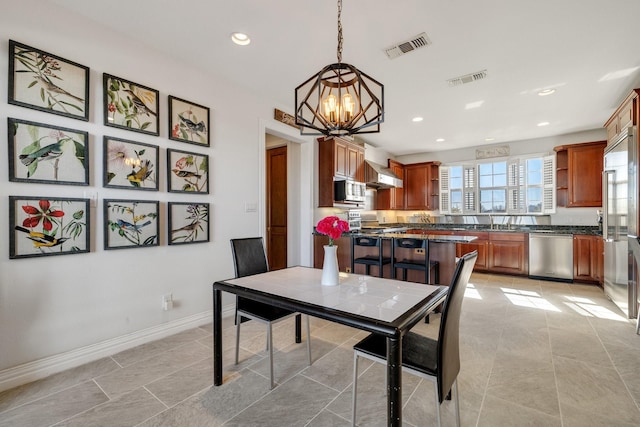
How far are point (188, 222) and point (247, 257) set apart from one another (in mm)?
857

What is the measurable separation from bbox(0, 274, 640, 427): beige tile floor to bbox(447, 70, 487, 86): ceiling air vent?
2678 mm

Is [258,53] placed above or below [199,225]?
above

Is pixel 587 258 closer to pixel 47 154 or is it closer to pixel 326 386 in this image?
pixel 326 386

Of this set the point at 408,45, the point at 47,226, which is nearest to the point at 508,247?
the point at 408,45

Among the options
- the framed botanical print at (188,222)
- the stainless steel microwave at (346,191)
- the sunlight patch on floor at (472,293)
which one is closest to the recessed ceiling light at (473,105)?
the stainless steel microwave at (346,191)

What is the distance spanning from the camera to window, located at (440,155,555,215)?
219 inches

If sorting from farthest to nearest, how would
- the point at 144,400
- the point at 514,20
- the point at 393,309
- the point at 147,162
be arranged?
1. the point at 147,162
2. the point at 514,20
3. the point at 144,400
4. the point at 393,309

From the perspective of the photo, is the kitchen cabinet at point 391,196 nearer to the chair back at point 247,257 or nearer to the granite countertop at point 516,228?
the granite countertop at point 516,228

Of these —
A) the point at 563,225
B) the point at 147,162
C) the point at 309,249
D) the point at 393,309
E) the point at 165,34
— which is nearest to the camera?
the point at 393,309

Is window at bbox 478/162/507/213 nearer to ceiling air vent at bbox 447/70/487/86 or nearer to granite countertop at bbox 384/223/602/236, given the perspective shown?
granite countertop at bbox 384/223/602/236

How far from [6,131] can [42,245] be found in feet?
2.60

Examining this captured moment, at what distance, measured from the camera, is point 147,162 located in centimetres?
259

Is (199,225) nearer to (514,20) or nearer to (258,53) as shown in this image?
(258,53)

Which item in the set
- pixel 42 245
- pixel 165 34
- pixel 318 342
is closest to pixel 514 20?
pixel 165 34
